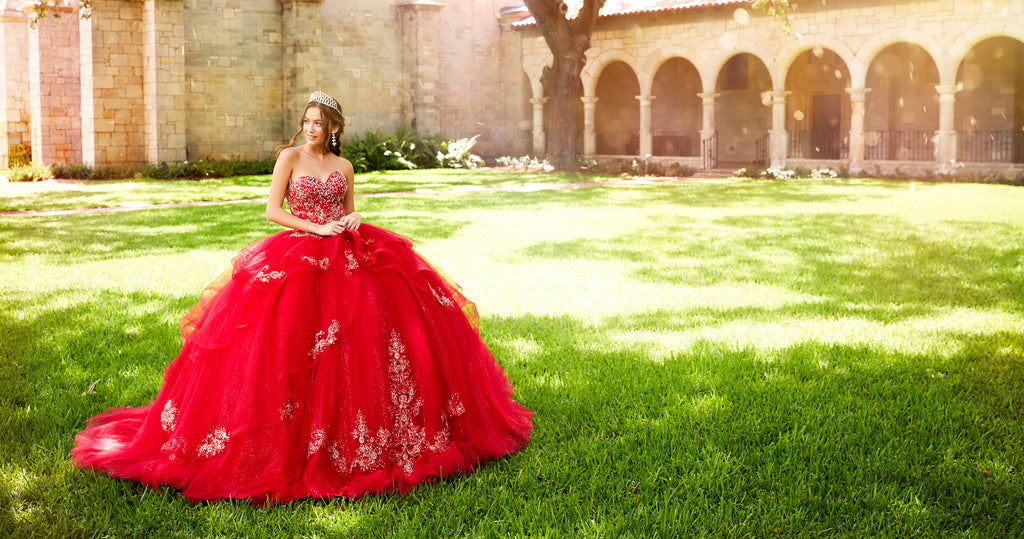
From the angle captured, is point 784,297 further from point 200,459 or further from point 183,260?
point 183,260

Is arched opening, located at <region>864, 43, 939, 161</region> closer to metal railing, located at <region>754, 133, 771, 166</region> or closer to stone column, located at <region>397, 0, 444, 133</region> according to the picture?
metal railing, located at <region>754, 133, 771, 166</region>

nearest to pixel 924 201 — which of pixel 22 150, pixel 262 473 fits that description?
pixel 262 473

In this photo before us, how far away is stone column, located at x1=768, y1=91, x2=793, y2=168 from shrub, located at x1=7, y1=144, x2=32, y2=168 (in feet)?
65.9

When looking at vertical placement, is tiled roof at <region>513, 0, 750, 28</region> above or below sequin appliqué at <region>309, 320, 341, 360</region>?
above

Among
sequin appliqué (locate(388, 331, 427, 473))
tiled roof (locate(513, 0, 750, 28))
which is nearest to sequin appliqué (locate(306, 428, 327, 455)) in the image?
sequin appliqué (locate(388, 331, 427, 473))

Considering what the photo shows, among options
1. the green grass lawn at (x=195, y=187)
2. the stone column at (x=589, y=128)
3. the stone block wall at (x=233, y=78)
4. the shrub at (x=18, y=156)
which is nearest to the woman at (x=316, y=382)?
the green grass lawn at (x=195, y=187)

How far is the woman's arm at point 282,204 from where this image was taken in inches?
146

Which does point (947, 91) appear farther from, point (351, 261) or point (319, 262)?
point (319, 262)

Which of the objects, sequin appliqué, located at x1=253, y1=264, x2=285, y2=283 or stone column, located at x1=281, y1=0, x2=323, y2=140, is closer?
sequin appliqué, located at x1=253, y1=264, x2=285, y2=283

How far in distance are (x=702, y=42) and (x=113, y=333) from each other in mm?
20788

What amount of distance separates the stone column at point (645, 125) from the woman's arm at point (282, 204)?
868 inches

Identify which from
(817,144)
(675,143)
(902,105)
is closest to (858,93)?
(902,105)

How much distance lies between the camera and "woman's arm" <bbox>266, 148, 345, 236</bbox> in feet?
12.2

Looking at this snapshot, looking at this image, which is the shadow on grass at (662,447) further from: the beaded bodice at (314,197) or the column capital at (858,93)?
the column capital at (858,93)
